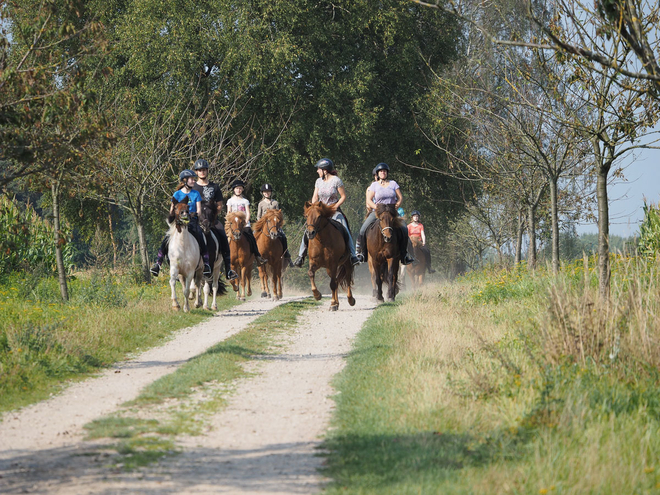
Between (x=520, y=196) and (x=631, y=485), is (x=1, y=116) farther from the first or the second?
(x=520, y=196)

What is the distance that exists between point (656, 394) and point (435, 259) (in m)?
48.2

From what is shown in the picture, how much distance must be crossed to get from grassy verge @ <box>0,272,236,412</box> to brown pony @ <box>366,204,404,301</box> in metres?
3.43

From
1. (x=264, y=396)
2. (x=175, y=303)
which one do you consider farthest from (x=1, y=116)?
(x=175, y=303)

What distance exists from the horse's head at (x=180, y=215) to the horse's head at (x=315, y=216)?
7.54 ft

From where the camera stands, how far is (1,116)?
8609 millimetres

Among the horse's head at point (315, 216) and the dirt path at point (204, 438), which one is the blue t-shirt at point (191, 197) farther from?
the dirt path at point (204, 438)

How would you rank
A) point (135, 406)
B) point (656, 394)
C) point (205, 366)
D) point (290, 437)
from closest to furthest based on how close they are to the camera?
point (290, 437) → point (656, 394) → point (135, 406) → point (205, 366)

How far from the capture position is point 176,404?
7.61 m

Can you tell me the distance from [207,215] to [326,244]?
246cm

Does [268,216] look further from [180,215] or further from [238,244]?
[180,215]

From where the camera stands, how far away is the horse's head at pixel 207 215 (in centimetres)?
1558

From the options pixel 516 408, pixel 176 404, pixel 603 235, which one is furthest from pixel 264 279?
pixel 516 408

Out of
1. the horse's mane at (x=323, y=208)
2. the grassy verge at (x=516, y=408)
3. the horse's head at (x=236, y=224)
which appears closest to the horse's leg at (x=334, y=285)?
the horse's mane at (x=323, y=208)

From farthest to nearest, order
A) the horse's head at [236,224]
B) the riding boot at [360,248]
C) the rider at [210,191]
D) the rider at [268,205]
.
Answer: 1. the rider at [268,205]
2. the horse's head at [236,224]
3. the riding boot at [360,248]
4. the rider at [210,191]
